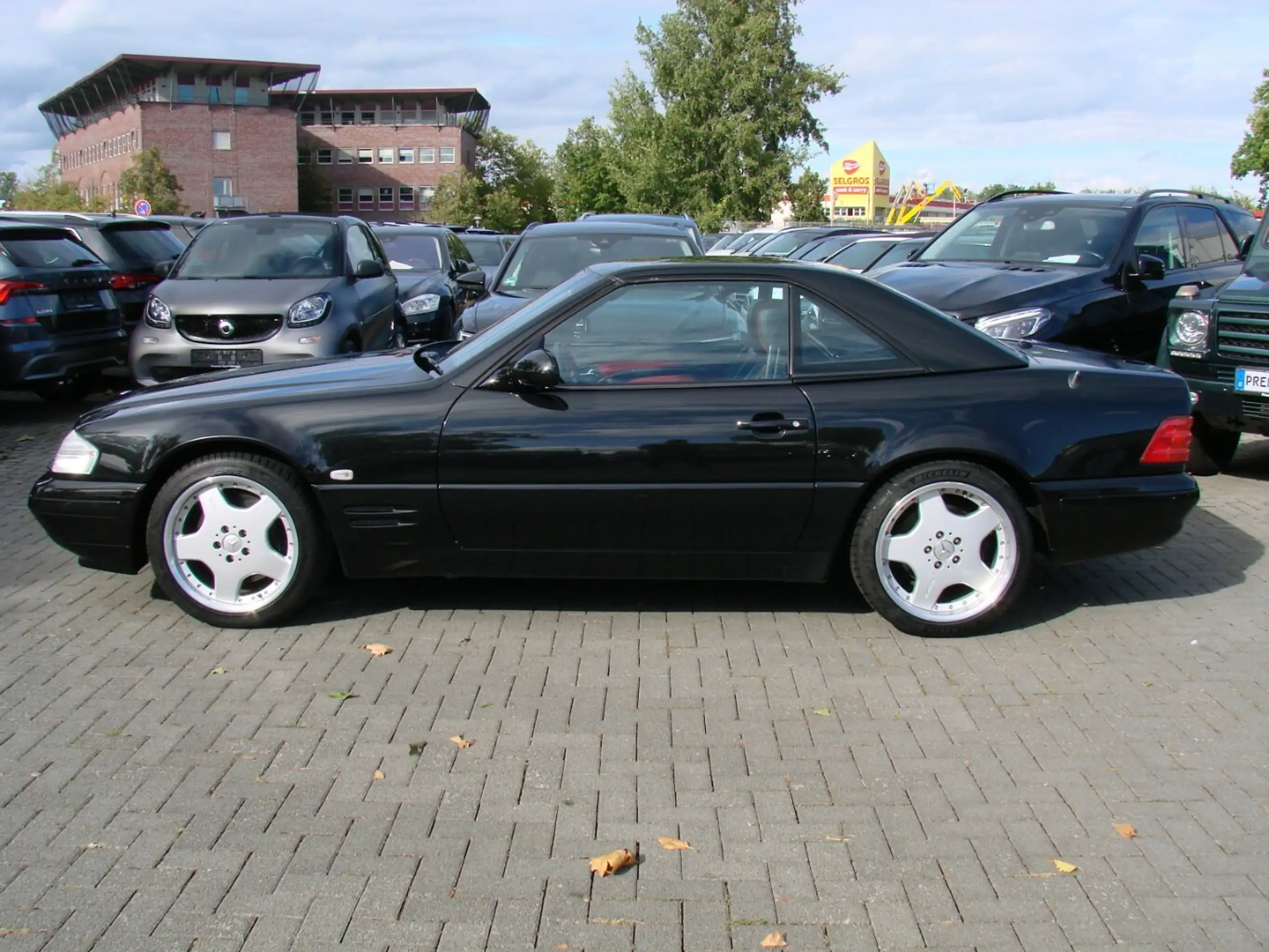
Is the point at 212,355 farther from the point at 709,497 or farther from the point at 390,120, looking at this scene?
the point at 390,120

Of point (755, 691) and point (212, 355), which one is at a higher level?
point (212, 355)

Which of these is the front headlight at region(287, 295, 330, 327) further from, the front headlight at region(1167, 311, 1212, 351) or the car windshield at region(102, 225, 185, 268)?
the front headlight at region(1167, 311, 1212, 351)

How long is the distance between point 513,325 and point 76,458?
194 centimetres

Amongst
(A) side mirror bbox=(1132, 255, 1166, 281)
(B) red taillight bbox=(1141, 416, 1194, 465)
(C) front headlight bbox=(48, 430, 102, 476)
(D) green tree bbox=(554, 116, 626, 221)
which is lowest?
(C) front headlight bbox=(48, 430, 102, 476)

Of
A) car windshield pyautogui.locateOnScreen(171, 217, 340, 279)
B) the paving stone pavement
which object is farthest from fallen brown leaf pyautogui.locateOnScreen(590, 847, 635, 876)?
car windshield pyautogui.locateOnScreen(171, 217, 340, 279)

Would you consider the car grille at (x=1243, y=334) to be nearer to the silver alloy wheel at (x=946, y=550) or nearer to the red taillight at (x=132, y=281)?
the silver alloy wheel at (x=946, y=550)

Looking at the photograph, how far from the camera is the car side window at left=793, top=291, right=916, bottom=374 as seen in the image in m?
5.05

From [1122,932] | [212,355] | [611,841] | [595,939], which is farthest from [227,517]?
[212,355]

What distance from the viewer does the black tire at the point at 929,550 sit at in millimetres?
4969

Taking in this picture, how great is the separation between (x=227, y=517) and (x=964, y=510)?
3.08 meters

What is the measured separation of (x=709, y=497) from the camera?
193 inches

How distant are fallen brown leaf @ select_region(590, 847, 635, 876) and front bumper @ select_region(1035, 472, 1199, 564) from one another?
2.61m

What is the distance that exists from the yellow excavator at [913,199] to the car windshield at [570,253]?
3567 cm

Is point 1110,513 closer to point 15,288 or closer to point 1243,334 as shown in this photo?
point 1243,334
